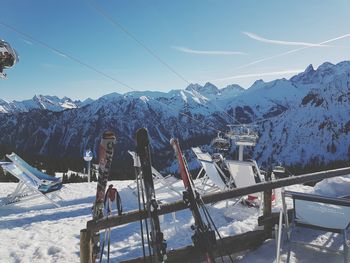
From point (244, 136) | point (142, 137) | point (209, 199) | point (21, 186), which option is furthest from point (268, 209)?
point (244, 136)

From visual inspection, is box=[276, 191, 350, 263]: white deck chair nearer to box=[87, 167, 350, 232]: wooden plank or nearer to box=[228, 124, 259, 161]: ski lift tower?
box=[87, 167, 350, 232]: wooden plank

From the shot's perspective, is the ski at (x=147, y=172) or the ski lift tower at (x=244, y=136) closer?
the ski at (x=147, y=172)

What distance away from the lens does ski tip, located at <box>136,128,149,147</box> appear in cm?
380

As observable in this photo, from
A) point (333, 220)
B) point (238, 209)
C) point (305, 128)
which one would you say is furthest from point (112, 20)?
point (305, 128)

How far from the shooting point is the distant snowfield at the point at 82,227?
5312mm

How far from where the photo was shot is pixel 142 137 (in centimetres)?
380

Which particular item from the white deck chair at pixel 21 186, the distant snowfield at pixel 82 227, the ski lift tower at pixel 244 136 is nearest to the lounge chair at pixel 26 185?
the white deck chair at pixel 21 186

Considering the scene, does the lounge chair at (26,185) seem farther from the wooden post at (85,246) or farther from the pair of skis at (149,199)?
the wooden post at (85,246)

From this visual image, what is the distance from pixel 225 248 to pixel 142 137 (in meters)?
2.12

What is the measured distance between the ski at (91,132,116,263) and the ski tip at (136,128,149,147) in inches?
10.4

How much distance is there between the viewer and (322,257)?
480cm

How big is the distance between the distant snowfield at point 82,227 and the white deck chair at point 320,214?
769 mm

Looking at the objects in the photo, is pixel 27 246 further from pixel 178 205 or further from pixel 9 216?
pixel 178 205

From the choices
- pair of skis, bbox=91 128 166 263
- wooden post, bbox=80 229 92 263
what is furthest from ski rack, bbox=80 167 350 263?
pair of skis, bbox=91 128 166 263
